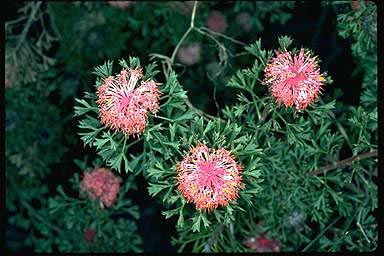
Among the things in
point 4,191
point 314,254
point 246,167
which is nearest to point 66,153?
point 4,191

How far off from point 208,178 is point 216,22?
1488 mm

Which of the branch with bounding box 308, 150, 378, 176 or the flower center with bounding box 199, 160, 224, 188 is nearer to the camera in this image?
the flower center with bounding box 199, 160, 224, 188

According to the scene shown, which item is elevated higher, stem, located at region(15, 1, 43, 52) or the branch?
stem, located at region(15, 1, 43, 52)

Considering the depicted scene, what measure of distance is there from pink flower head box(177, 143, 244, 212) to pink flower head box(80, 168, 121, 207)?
0.77m

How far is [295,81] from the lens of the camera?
1645mm

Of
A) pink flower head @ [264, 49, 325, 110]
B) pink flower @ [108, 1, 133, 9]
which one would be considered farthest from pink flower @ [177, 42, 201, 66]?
pink flower head @ [264, 49, 325, 110]

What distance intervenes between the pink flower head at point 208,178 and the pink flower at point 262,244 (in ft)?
2.83

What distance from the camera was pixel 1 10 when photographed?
265 centimetres

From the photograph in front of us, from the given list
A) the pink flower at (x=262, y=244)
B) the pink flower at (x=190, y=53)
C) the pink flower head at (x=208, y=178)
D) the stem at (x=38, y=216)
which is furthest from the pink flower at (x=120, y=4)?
the pink flower head at (x=208, y=178)

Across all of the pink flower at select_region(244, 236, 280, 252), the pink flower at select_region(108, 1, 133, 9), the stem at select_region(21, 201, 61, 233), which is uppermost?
the pink flower at select_region(108, 1, 133, 9)

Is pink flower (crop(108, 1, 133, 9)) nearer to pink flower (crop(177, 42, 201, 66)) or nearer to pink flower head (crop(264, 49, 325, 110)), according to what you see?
pink flower (crop(177, 42, 201, 66))

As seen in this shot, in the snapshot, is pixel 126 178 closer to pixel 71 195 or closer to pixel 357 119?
pixel 71 195

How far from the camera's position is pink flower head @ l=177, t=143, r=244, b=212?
1.59 m

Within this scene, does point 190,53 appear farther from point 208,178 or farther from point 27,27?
point 208,178
